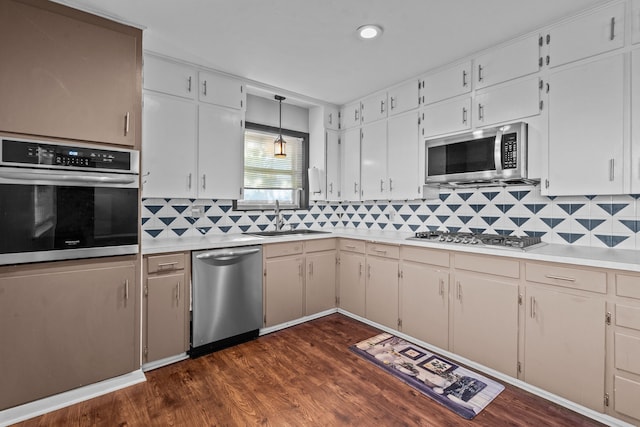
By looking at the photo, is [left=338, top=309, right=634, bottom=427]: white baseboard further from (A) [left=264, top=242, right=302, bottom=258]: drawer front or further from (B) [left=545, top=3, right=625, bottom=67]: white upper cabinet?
(B) [left=545, top=3, right=625, bottom=67]: white upper cabinet

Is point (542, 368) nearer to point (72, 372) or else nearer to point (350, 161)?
point (350, 161)

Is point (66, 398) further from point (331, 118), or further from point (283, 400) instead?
point (331, 118)

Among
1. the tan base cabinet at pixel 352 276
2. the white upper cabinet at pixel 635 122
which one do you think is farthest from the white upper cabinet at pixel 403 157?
the white upper cabinet at pixel 635 122

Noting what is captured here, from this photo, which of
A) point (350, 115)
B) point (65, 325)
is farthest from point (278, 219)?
point (65, 325)

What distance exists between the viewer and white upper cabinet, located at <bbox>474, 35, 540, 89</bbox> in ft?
7.80

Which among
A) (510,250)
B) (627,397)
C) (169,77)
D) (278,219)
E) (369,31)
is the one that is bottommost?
(627,397)

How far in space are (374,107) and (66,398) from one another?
375 cm

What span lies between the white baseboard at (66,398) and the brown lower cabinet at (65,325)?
0.12ft

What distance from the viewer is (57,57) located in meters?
1.94

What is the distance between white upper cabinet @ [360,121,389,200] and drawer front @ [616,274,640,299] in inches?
82.2

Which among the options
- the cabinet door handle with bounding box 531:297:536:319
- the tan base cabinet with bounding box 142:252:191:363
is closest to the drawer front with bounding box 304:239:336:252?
the tan base cabinet with bounding box 142:252:191:363

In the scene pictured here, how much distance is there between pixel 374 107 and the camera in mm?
3639

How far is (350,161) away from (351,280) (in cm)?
153

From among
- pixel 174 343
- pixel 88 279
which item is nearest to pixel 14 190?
pixel 88 279
